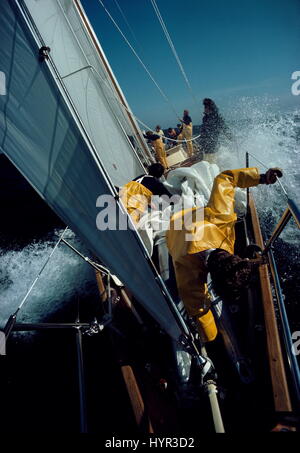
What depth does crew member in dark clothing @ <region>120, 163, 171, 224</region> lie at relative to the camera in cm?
350

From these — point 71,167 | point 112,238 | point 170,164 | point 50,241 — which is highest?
point 170,164

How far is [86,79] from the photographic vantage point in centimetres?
402

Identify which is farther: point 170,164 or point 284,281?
point 170,164

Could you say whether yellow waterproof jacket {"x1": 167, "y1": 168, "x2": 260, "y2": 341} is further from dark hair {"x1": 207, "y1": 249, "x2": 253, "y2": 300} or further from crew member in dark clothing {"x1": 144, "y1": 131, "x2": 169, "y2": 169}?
crew member in dark clothing {"x1": 144, "y1": 131, "x2": 169, "y2": 169}

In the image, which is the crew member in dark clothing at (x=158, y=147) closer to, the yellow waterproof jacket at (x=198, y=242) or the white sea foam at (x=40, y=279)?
the white sea foam at (x=40, y=279)

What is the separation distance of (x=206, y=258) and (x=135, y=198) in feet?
5.69

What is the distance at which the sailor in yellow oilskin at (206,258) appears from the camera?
204 centimetres

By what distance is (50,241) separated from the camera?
28.5 ft

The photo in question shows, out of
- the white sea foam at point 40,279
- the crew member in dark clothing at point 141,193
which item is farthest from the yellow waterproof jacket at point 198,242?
the white sea foam at point 40,279

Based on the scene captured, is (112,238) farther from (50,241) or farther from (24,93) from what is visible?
(50,241)

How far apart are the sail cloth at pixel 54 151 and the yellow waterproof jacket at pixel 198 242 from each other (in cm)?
38

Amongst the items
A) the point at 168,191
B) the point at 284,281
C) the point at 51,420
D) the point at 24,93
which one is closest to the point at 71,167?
the point at 24,93

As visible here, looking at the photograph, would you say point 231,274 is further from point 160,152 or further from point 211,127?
point 211,127

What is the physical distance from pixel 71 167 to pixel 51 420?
396 centimetres
